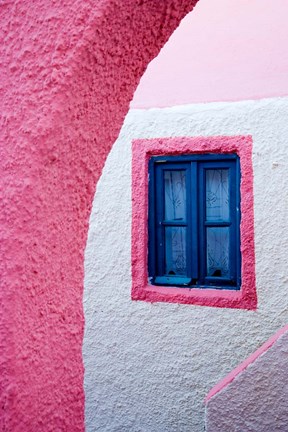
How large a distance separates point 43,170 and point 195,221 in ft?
9.79

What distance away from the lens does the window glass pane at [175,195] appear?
3865mm

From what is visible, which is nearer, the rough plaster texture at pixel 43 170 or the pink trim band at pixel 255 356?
the rough plaster texture at pixel 43 170

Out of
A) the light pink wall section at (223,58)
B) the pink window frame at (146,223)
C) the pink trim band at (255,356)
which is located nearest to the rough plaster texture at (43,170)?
the pink trim band at (255,356)

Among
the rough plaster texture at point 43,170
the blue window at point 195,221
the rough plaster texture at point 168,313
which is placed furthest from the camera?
the blue window at point 195,221

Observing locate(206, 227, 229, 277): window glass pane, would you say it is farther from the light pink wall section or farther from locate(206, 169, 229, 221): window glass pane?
the light pink wall section

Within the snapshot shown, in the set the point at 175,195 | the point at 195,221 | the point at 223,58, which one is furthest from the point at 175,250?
the point at 223,58

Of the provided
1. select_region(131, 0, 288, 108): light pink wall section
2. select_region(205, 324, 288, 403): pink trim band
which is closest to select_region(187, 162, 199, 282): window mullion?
select_region(131, 0, 288, 108): light pink wall section

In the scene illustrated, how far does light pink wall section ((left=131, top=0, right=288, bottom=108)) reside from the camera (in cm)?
352

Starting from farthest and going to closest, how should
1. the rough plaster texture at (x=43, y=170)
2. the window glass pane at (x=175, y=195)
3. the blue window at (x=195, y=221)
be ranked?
the window glass pane at (x=175, y=195)
the blue window at (x=195, y=221)
the rough plaster texture at (x=43, y=170)

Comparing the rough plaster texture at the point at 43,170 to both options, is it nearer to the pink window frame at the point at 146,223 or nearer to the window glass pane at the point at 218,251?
the pink window frame at the point at 146,223

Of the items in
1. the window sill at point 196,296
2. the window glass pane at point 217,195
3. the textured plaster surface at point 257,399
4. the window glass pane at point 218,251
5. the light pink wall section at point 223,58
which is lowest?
the textured plaster surface at point 257,399

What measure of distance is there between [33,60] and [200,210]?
119 inches

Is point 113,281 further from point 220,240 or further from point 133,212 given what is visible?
point 220,240

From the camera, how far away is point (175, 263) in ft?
12.8
